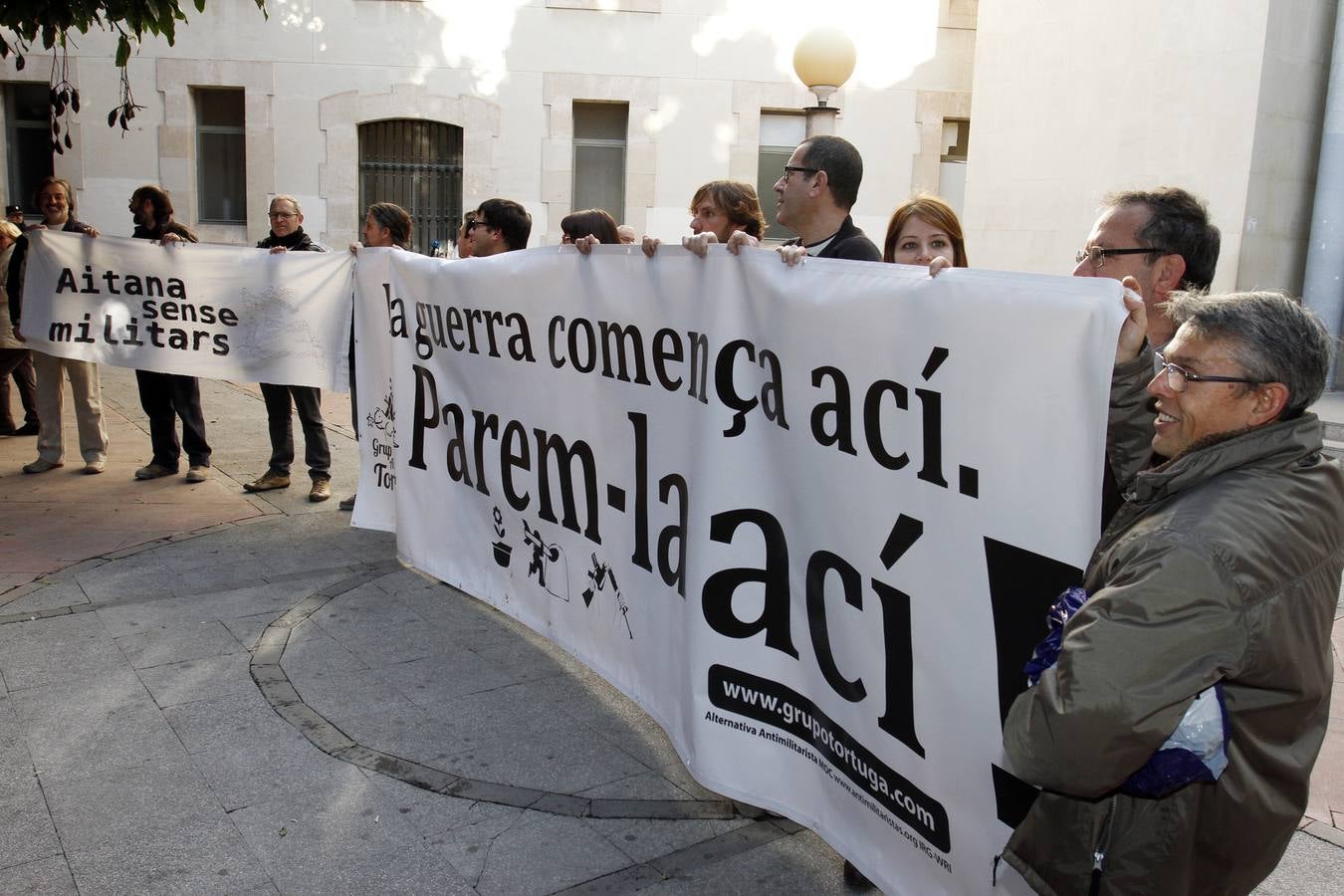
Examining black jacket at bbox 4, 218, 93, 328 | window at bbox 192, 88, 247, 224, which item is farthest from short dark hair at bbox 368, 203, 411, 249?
window at bbox 192, 88, 247, 224

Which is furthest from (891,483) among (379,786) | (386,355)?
(386,355)

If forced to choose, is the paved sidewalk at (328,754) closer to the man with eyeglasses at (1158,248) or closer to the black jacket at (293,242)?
the man with eyeglasses at (1158,248)

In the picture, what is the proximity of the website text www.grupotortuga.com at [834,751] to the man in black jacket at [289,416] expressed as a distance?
16.2ft

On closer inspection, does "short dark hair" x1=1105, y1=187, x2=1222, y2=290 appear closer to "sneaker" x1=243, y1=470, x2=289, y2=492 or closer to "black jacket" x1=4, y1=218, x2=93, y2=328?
"sneaker" x1=243, y1=470, x2=289, y2=492

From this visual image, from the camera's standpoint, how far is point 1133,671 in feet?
5.75

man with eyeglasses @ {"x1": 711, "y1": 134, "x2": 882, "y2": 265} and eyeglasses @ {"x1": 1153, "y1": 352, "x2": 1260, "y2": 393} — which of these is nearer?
eyeglasses @ {"x1": 1153, "y1": 352, "x2": 1260, "y2": 393}

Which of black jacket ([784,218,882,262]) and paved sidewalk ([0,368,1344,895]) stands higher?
black jacket ([784,218,882,262])

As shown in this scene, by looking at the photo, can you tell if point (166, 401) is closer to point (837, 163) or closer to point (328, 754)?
point (328, 754)

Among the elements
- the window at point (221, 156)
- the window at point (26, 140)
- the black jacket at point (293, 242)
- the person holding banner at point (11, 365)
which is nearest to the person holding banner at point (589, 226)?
the black jacket at point (293, 242)

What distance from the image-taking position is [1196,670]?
1748 millimetres

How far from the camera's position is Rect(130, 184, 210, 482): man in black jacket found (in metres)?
7.54

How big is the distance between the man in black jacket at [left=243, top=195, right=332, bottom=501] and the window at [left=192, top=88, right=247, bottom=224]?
32.9 ft

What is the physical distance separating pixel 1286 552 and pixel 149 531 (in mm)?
6332

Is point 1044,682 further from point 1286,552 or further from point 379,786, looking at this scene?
point 379,786
